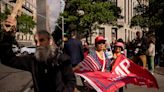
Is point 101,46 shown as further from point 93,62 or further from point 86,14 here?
point 86,14

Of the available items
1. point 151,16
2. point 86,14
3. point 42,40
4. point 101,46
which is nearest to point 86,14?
point 86,14

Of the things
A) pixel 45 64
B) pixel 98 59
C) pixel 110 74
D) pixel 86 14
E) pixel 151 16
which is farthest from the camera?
pixel 86 14

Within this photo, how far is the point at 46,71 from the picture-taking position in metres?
4.43

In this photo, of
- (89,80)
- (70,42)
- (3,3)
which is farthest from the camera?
(3,3)

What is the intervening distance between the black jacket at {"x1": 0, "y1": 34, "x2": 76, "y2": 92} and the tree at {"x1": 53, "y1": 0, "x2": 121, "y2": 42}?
44361mm

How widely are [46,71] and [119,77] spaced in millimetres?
3102

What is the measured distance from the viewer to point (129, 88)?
13977 millimetres

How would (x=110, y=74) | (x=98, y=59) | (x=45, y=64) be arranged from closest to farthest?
(x=45, y=64)
(x=98, y=59)
(x=110, y=74)

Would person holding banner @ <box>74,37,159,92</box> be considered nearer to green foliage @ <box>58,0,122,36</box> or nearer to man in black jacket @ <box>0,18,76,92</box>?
man in black jacket @ <box>0,18,76,92</box>

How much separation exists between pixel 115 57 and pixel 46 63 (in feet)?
11.9

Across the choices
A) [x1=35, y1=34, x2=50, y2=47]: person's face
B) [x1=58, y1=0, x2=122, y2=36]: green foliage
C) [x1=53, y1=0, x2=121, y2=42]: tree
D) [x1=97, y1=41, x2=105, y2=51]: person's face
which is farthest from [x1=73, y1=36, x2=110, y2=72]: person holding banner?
[x1=58, y1=0, x2=122, y2=36]: green foliage

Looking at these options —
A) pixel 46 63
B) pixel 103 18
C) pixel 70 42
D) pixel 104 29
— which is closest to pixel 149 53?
pixel 70 42

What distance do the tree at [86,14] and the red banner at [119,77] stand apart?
135ft

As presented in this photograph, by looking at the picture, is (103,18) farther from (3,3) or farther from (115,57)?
(115,57)
